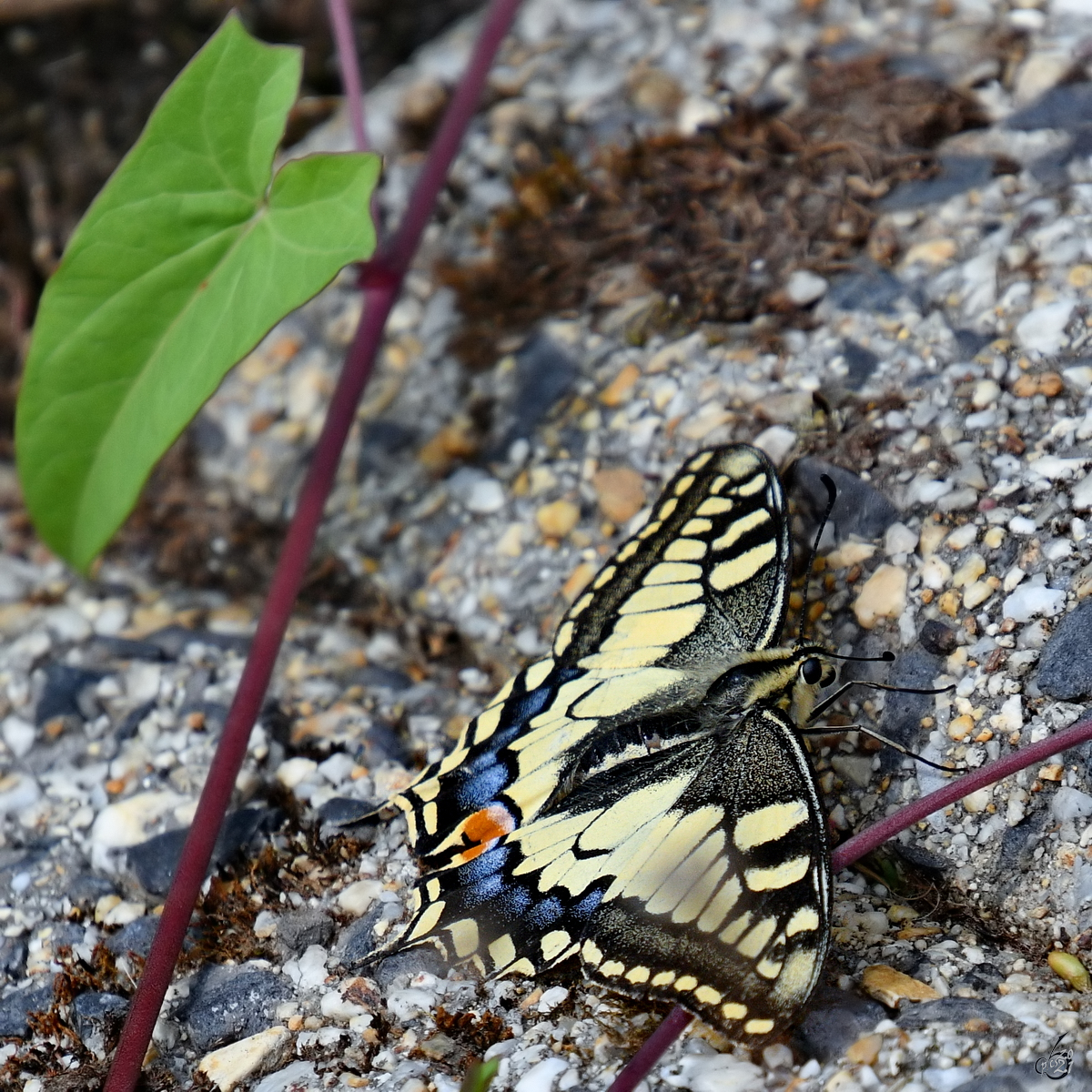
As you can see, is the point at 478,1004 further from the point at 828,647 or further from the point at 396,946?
the point at 828,647

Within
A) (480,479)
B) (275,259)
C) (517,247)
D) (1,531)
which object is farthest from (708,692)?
(1,531)

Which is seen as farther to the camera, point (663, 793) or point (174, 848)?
point (174, 848)

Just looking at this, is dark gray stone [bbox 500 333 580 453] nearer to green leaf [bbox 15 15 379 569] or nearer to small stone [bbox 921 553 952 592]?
green leaf [bbox 15 15 379 569]

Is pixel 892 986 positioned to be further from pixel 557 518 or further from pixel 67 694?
pixel 67 694

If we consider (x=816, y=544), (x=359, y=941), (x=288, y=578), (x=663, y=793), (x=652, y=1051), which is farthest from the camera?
(x=288, y=578)

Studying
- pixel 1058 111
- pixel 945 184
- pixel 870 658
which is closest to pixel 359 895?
pixel 870 658

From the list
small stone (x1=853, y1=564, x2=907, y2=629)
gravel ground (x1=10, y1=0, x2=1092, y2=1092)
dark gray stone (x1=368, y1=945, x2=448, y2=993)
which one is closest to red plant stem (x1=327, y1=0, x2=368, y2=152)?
gravel ground (x1=10, y1=0, x2=1092, y2=1092)
